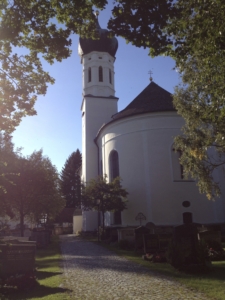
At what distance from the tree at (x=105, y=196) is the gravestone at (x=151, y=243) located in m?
10.6

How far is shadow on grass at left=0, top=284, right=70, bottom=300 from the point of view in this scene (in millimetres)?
8047

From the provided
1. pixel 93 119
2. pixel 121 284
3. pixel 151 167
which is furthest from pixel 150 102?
pixel 121 284

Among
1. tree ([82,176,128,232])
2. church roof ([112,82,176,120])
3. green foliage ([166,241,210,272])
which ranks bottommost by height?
green foliage ([166,241,210,272])

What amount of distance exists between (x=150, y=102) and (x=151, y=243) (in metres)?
16.9

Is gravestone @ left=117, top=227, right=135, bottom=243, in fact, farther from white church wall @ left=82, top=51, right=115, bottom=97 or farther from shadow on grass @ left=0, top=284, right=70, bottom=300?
white church wall @ left=82, top=51, right=115, bottom=97

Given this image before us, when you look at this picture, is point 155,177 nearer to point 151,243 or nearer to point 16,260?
point 151,243

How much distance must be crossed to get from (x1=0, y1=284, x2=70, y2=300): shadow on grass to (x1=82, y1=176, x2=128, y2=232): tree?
16394 mm

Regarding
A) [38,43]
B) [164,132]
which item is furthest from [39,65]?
[164,132]

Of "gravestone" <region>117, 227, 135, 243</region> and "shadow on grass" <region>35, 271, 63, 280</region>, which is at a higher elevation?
"gravestone" <region>117, 227, 135, 243</region>

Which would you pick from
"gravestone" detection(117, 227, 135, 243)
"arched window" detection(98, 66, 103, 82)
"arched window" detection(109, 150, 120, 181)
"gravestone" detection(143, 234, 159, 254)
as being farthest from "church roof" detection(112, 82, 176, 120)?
"gravestone" detection(143, 234, 159, 254)

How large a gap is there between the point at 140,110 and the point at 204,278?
20654mm

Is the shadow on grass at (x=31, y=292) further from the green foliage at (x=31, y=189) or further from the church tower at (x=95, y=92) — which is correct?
the church tower at (x=95, y=92)

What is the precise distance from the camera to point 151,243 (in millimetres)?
14969

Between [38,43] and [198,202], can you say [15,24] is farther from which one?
[198,202]
